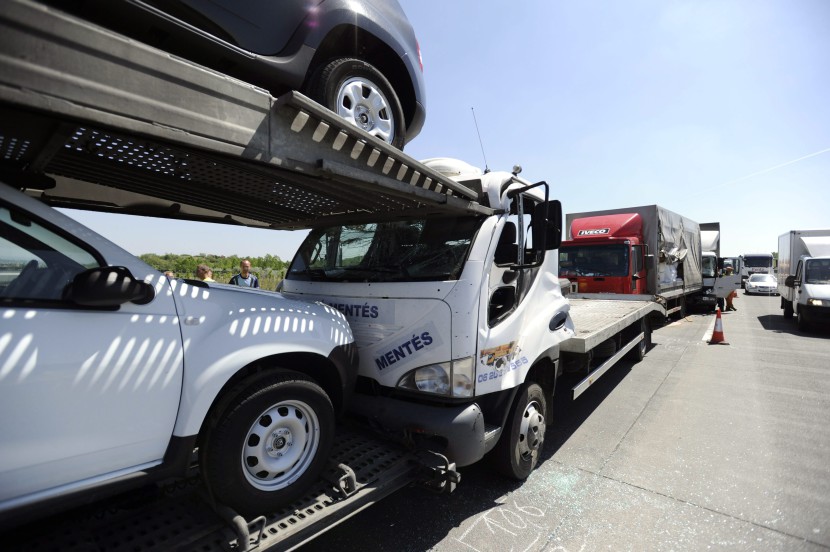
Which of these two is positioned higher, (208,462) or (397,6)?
(397,6)

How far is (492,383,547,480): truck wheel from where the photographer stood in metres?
3.04

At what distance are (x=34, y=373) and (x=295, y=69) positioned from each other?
2080mm

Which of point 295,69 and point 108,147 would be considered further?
point 295,69

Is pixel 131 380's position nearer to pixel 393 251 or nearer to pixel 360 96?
pixel 393 251

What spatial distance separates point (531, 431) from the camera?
3.29 metres

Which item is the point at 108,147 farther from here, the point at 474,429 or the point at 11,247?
the point at 474,429

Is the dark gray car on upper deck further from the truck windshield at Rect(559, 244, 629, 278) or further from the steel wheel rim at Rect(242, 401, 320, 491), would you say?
the truck windshield at Rect(559, 244, 629, 278)

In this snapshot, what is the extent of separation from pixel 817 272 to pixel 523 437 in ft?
41.2

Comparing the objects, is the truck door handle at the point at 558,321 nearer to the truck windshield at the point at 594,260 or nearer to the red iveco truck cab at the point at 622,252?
the red iveco truck cab at the point at 622,252

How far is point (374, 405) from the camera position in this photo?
2824mm

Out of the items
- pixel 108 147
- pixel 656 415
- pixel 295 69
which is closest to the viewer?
pixel 108 147

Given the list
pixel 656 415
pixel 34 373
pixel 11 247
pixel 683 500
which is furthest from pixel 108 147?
pixel 656 415

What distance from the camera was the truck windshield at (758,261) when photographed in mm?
30608

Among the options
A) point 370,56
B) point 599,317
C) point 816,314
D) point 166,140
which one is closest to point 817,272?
point 816,314
